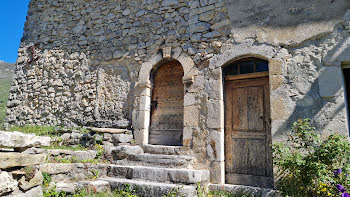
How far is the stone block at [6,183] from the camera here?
2244 mm

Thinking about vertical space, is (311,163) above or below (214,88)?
below

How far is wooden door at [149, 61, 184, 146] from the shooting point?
5.02 metres

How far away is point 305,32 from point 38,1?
6.91 metres

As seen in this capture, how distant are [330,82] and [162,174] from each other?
2891 millimetres

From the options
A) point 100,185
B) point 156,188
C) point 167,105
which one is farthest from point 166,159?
point 167,105

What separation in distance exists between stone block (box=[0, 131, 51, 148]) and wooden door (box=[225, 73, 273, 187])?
2.98 m

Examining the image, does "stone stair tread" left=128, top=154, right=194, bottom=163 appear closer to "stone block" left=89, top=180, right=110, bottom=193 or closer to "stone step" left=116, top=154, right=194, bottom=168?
"stone step" left=116, top=154, right=194, bottom=168

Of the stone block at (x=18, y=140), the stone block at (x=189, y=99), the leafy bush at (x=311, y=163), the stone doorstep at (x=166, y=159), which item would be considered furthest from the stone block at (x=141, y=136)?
the leafy bush at (x=311, y=163)

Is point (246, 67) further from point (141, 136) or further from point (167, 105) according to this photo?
point (141, 136)

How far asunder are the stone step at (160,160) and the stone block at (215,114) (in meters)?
0.71

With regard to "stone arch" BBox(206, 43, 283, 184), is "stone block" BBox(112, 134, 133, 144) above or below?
below

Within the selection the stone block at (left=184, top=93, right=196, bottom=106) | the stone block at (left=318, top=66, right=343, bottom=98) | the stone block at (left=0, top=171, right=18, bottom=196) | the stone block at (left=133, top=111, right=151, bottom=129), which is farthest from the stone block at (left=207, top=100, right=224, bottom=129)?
→ the stone block at (left=0, top=171, right=18, bottom=196)

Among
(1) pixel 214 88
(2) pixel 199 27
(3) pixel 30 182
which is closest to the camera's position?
(3) pixel 30 182

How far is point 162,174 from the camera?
3758mm
